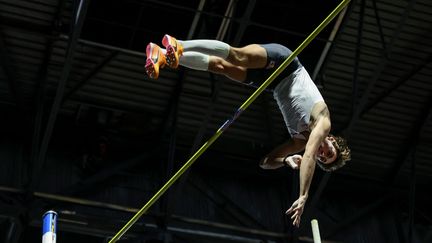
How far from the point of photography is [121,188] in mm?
17250

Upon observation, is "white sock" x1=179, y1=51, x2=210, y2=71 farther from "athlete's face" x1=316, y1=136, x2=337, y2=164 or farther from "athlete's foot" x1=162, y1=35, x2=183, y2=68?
"athlete's face" x1=316, y1=136, x2=337, y2=164

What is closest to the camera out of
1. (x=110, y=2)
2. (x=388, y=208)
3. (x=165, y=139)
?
(x=110, y=2)

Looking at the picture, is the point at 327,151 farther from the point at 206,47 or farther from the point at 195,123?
the point at 195,123

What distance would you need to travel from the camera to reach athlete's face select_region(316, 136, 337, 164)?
1009 cm

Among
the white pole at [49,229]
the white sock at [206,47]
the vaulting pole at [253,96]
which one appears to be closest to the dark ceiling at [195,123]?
the white sock at [206,47]

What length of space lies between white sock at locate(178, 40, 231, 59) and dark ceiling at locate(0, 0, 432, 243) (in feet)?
15.8

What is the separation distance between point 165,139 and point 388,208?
4.71 metres

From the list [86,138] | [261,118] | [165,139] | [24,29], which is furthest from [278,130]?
[24,29]

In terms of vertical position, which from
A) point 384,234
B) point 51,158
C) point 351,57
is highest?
point 351,57

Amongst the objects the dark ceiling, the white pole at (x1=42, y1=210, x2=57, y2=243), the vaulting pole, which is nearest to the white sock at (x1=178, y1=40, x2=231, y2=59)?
the vaulting pole

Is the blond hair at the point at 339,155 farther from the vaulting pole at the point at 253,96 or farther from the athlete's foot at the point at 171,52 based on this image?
the athlete's foot at the point at 171,52

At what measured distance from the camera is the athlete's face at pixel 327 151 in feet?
33.1

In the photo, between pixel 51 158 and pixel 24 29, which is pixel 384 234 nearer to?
pixel 51 158

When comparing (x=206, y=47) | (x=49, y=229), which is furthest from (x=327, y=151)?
(x=49, y=229)
